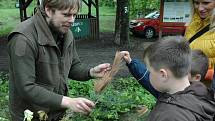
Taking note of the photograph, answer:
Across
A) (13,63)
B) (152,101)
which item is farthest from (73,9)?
(152,101)

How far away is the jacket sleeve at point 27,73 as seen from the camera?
246 centimetres

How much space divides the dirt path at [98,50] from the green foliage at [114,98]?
4.04 meters

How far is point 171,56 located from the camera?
205cm

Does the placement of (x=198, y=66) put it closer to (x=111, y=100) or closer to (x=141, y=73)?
(x=141, y=73)

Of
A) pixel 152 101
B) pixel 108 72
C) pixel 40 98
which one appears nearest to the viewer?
pixel 40 98

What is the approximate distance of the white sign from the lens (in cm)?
1377

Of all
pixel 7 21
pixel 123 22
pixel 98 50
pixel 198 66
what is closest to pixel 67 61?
pixel 198 66

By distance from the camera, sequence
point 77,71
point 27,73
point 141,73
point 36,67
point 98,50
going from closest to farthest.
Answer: point 27,73 → point 36,67 → point 141,73 → point 77,71 → point 98,50

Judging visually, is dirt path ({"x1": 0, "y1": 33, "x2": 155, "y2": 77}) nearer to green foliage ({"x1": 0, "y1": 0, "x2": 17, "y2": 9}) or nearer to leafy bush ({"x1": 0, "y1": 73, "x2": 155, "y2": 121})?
leafy bush ({"x1": 0, "y1": 73, "x2": 155, "y2": 121})

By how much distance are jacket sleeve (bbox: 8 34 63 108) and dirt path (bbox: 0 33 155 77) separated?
9.09 metres

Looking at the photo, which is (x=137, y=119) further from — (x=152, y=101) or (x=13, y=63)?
(x=152, y=101)

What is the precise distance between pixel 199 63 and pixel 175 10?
11506mm

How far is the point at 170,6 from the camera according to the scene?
13836mm

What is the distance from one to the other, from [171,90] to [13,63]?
103 cm
